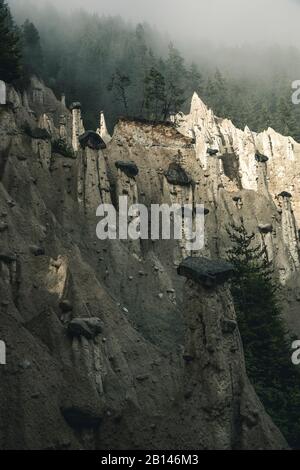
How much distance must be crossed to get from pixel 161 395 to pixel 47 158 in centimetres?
2203

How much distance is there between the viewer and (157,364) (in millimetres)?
29984

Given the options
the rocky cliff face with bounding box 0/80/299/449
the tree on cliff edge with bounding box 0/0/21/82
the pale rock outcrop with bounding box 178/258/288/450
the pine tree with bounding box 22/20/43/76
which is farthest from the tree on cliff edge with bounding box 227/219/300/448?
the pine tree with bounding box 22/20/43/76

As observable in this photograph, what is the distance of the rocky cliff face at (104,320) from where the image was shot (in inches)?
943

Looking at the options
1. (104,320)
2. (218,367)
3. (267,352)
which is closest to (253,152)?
(267,352)

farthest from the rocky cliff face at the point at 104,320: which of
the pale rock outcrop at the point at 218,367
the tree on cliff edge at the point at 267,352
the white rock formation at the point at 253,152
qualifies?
the white rock formation at the point at 253,152

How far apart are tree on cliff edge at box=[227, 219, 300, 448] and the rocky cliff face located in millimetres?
4634

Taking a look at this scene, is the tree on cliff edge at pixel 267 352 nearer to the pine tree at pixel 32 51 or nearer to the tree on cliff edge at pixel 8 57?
the tree on cliff edge at pixel 8 57

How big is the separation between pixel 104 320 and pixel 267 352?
12.8 m

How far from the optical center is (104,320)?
30312 mm

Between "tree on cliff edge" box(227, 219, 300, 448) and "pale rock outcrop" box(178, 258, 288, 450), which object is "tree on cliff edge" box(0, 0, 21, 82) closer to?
"tree on cliff edge" box(227, 219, 300, 448)

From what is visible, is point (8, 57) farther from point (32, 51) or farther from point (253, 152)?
point (32, 51)

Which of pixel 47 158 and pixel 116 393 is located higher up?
pixel 47 158
